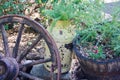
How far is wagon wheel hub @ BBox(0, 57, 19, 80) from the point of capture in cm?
244

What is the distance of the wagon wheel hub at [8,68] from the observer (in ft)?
8.02

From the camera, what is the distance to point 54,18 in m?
2.69

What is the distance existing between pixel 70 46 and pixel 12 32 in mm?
1671

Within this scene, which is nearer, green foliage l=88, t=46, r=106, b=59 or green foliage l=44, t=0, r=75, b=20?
green foliage l=88, t=46, r=106, b=59

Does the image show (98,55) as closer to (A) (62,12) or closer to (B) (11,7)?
(A) (62,12)

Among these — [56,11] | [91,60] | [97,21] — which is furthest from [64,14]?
[91,60]

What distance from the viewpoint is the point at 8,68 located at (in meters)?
2.44

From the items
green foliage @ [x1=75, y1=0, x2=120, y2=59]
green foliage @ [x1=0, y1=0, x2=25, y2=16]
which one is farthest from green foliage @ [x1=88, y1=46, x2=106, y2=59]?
green foliage @ [x1=0, y1=0, x2=25, y2=16]

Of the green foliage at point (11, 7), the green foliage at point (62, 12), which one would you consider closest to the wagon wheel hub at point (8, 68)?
the green foliage at point (62, 12)

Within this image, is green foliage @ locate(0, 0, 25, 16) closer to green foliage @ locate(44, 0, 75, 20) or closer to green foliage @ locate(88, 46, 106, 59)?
green foliage @ locate(44, 0, 75, 20)

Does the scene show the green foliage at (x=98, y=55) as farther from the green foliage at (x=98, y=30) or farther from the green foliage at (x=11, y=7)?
the green foliage at (x=11, y=7)

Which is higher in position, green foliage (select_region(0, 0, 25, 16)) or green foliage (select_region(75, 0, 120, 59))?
green foliage (select_region(0, 0, 25, 16))

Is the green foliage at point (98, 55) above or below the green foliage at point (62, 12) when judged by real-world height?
below

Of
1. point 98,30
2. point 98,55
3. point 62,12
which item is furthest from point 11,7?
point 98,55
